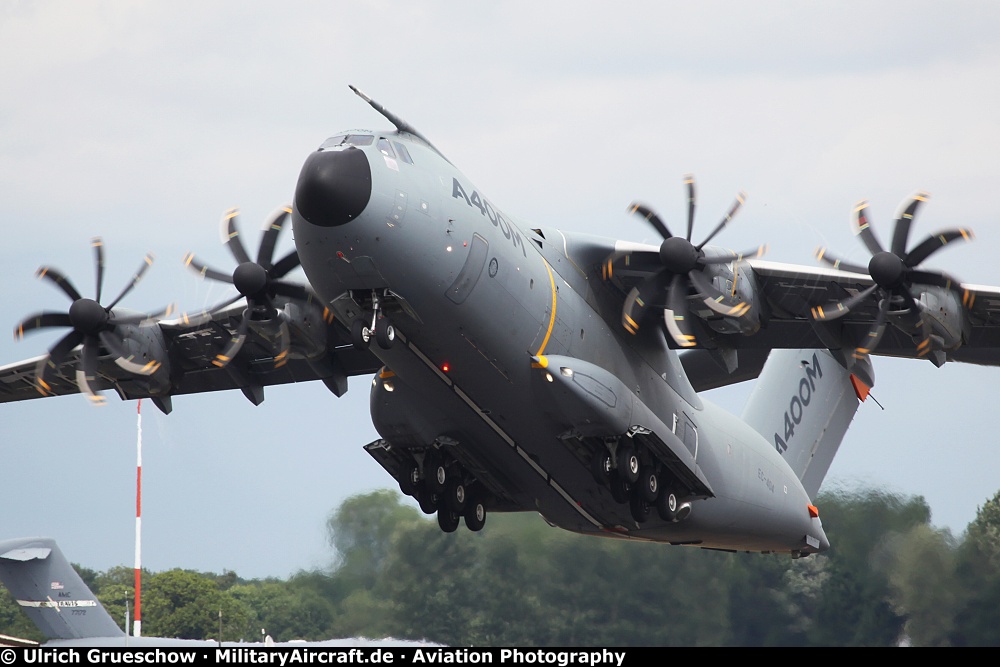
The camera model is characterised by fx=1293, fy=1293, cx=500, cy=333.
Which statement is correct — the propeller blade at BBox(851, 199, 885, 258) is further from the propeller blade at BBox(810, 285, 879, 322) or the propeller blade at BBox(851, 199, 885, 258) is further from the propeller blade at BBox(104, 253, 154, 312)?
the propeller blade at BBox(104, 253, 154, 312)

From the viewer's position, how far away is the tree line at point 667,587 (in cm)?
2030

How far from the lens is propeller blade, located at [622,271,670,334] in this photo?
1404 cm

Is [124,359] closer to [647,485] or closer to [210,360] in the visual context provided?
[210,360]

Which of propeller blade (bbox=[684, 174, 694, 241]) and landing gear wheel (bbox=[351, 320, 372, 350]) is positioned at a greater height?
propeller blade (bbox=[684, 174, 694, 241])

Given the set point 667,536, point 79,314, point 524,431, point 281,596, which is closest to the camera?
point 524,431

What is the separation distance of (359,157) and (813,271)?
5.43 m

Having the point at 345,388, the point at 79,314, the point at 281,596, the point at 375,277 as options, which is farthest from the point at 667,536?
the point at 281,596

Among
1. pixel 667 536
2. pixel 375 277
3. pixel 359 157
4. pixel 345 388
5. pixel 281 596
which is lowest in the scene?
pixel 281 596

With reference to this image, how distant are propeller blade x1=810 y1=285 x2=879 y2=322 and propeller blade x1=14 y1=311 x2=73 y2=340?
8.60m

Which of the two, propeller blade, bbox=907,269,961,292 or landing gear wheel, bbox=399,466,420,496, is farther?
landing gear wheel, bbox=399,466,420,496

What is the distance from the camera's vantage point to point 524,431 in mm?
13969
